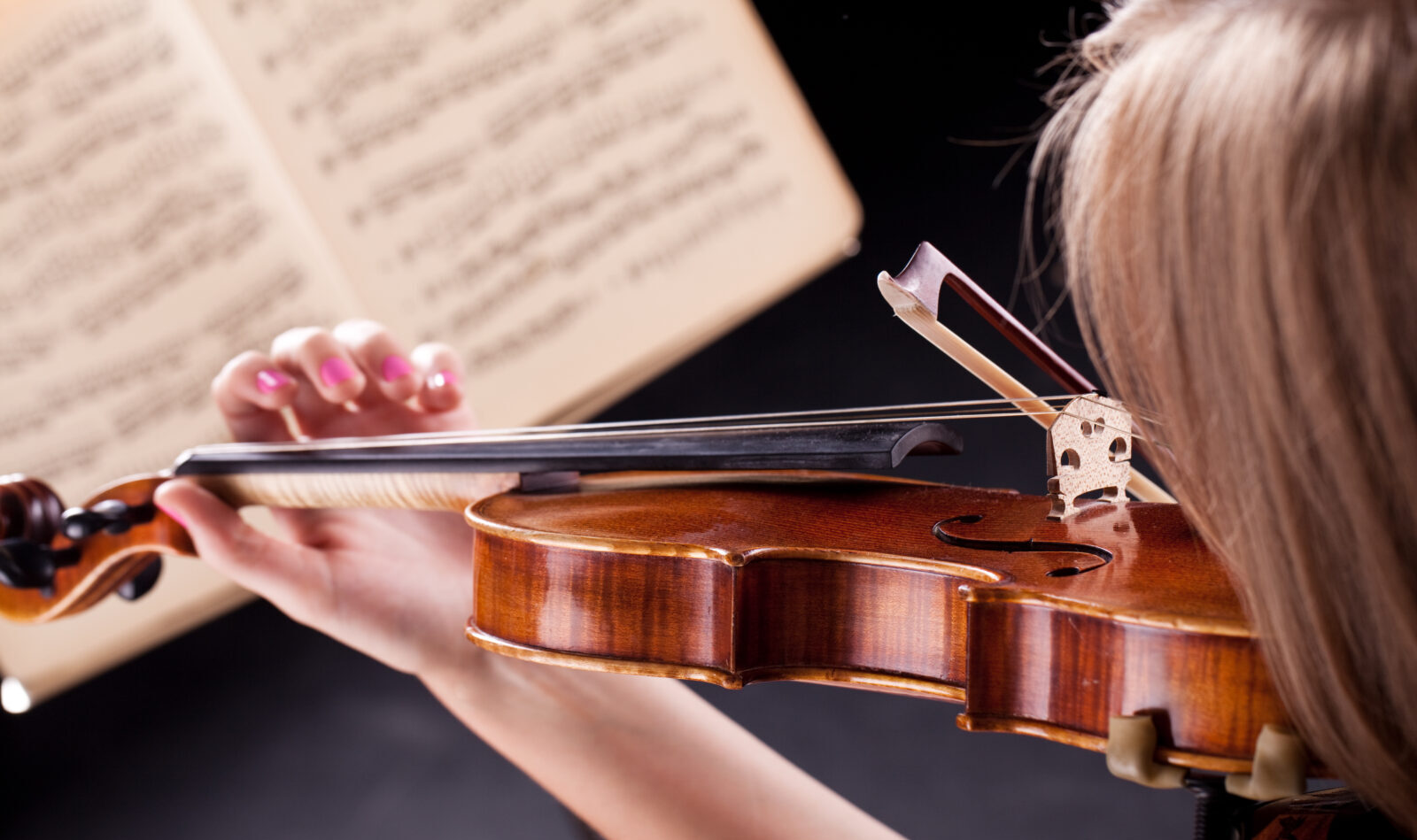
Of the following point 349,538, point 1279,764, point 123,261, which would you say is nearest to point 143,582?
point 349,538

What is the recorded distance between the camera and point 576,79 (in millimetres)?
1485

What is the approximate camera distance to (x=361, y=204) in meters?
1.42

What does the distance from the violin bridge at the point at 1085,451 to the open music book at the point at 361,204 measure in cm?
87

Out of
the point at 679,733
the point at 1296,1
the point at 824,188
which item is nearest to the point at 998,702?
the point at 1296,1

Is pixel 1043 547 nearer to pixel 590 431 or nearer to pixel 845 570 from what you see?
pixel 845 570

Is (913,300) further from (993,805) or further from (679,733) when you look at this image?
(993,805)

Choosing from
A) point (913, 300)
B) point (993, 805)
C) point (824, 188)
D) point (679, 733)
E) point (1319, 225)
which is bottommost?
point (993, 805)

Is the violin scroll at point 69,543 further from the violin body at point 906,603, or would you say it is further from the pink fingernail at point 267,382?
the violin body at point 906,603

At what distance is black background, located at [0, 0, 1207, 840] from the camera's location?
4.70ft

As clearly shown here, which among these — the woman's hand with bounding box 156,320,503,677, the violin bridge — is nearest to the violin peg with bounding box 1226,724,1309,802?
the violin bridge

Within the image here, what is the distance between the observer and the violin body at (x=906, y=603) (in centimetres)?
42

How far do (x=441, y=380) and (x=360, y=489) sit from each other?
Answer: 17 centimetres

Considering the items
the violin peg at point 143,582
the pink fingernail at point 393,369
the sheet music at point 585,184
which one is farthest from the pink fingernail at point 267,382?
the sheet music at point 585,184

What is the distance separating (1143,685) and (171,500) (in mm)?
867
